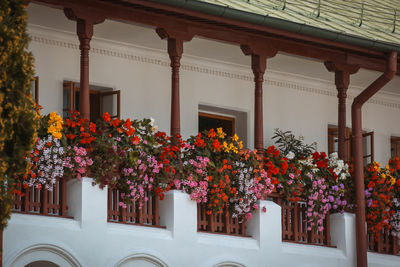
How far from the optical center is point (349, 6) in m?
19.3

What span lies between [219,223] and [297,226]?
1432mm

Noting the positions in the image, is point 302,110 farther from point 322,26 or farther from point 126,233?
point 126,233

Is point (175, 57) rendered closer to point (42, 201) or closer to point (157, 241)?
point (157, 241)

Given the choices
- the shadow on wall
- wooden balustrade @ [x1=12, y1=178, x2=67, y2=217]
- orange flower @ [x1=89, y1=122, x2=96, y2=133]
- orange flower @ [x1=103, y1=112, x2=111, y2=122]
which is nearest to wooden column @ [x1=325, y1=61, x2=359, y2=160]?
the shadow on wall

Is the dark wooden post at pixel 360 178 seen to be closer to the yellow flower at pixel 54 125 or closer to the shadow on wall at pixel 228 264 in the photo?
the shadow on wall at pixel 228 264

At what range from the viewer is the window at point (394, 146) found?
69.9 feet

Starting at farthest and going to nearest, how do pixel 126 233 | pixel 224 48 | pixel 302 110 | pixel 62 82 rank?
pixel 302 110
pixel 224 48
pixel 62 82
pixel 126 233

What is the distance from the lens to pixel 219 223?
639 inches

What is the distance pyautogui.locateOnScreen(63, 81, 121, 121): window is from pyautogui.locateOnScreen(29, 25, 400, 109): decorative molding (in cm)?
57

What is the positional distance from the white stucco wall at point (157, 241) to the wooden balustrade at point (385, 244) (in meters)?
0.71

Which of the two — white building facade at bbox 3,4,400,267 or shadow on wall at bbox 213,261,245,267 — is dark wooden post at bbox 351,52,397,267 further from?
shadow on wall at bbox 213,261,245,267

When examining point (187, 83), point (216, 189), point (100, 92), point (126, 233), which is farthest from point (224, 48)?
point (126, 233)

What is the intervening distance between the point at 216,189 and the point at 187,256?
3.17 feet

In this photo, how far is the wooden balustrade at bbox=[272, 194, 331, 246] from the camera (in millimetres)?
16922
